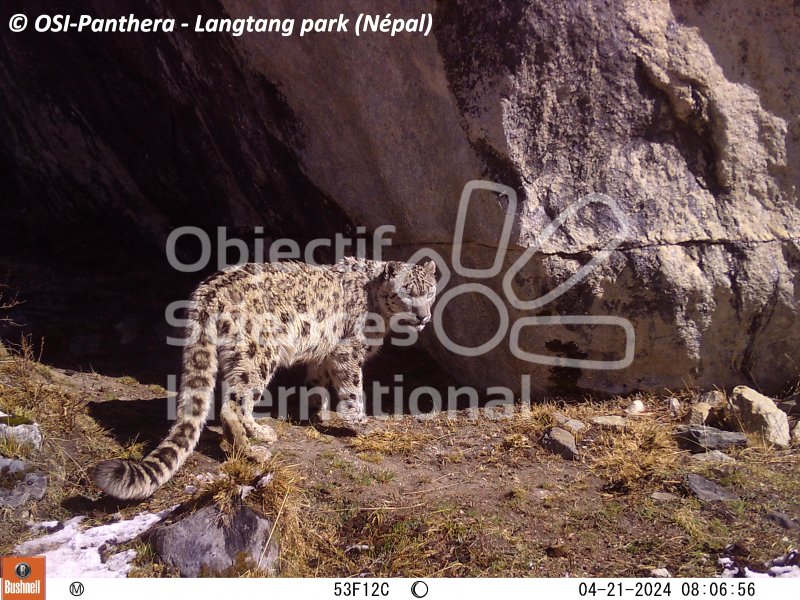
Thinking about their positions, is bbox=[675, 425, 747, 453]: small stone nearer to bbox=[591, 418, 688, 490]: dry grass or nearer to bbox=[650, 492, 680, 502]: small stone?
bbox=[591, 418, 688, 490]: dry grass

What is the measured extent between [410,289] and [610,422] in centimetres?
219

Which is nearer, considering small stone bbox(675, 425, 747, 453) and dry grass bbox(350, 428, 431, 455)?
small stone bbox(675, 425, 747, 453)

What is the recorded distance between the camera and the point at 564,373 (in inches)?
298

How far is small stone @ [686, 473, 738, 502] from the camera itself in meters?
5.81

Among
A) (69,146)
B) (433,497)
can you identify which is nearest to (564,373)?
(433,497)

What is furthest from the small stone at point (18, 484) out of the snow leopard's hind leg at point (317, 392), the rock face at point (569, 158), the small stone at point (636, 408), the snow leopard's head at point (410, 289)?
the small stone at point (636, 408)

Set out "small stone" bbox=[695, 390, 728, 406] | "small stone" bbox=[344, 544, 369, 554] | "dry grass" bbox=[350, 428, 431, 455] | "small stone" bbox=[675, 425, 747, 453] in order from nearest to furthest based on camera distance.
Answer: "small stone" bbox=[344, 544, 369, 554] < "small stone" bbox=[675, 425, 747, 453] < "dry grass" bbox=[350, 428, 431, 455] < "small stone" bbox=[695, 390, 728, 406]

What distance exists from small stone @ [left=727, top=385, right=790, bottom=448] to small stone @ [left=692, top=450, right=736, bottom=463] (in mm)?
434

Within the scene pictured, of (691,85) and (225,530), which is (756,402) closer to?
(691,85)

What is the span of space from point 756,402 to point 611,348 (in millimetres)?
1304

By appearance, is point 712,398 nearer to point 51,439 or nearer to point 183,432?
point 183,432

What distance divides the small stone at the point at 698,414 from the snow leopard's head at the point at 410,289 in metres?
2.53

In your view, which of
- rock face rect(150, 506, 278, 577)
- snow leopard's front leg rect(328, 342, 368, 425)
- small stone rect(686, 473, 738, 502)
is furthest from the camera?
snow leopard's front leg rect(328, 342, 368, 425)

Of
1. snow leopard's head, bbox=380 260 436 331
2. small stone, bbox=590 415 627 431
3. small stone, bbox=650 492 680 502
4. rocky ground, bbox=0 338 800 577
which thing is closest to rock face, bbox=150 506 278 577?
rocky ground, bbox=0 338 800 577
